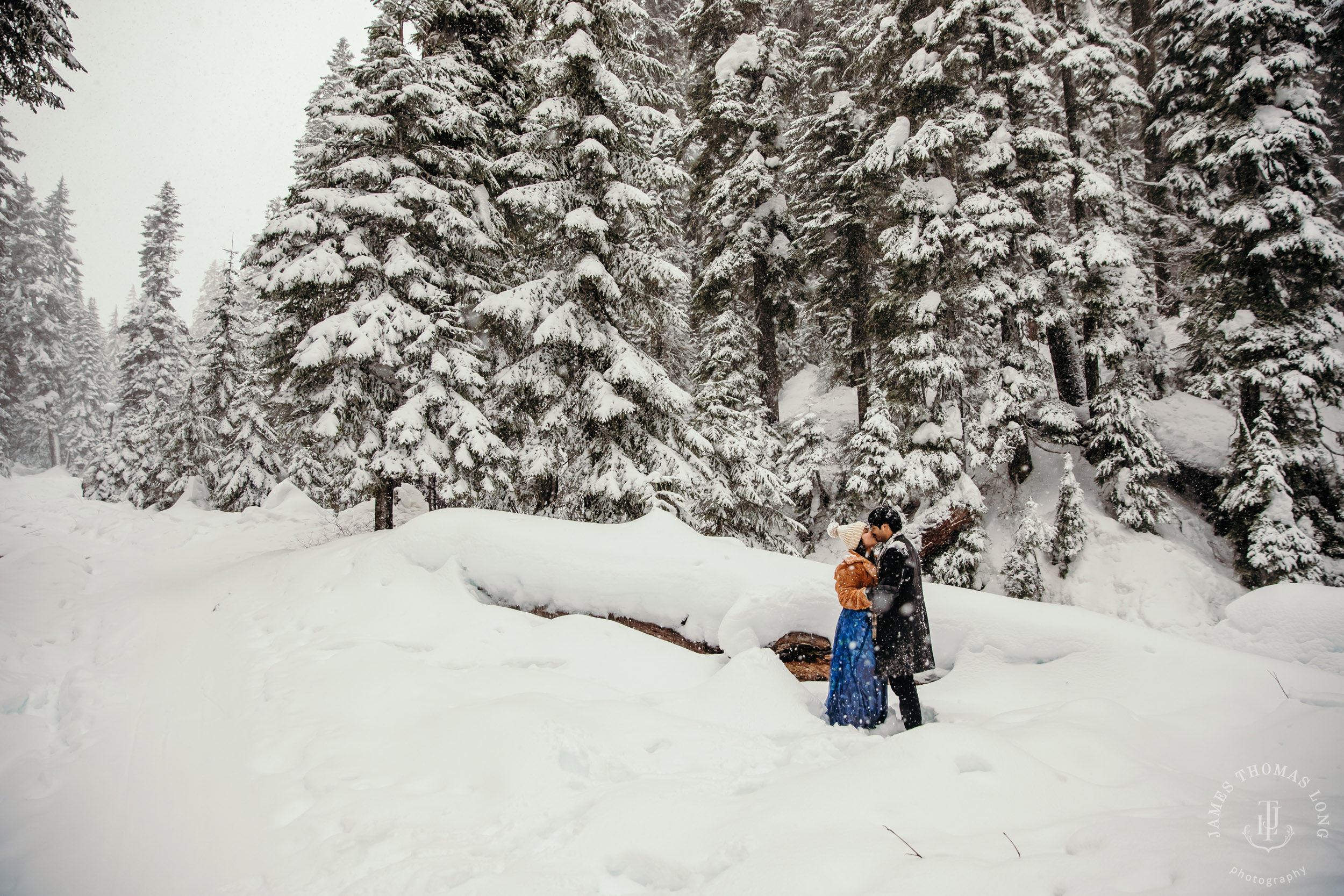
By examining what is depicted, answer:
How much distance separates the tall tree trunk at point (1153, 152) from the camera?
15.4 m

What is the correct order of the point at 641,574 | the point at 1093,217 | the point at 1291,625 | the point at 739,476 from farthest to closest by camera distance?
the point at 1093,217 < the point at 739,476 < the point at 641,574 < the point at 1291,625

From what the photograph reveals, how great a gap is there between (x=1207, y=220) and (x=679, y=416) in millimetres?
13547

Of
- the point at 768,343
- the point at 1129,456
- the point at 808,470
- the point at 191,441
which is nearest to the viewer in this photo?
the point at 1129,456

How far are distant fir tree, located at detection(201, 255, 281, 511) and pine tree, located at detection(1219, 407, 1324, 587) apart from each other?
27.7 metres

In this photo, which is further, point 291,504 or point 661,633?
point 291,504

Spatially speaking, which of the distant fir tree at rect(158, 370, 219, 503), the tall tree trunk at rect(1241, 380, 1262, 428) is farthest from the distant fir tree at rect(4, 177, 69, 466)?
the tall tree trunk at rect(1241, 380, 1262, 428)

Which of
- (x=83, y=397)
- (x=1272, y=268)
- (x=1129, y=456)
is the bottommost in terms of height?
(x=1129, y=456)

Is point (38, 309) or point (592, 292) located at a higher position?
point (38, 309)

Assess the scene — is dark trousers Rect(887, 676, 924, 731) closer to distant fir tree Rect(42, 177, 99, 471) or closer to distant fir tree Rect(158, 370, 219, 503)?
distant fir tree Rect(158, 370, 219, 503)

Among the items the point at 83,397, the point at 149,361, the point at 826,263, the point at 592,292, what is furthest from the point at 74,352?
the point at 826,263

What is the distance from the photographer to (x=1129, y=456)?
12.6 meters

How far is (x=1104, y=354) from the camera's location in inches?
510

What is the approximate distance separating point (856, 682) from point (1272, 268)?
13.9m

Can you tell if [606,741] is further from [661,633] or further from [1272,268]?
[1272,268]
